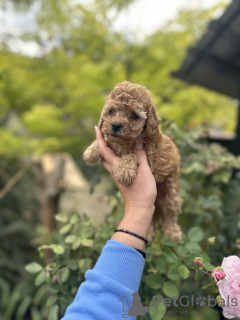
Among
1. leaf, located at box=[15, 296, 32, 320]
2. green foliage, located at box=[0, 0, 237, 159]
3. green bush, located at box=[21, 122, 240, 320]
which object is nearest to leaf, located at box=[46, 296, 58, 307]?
green bush, located at box=[21, 122, 240, 320]

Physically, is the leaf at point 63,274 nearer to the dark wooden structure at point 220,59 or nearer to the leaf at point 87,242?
the leaf at point 87,242

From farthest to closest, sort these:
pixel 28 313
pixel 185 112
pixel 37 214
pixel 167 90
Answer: pixel 167 90 → pixel 185 112 → pixel 37 214 → pixel 28 313

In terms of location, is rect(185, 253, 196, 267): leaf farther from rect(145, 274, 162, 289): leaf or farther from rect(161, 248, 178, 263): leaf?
rect(145, 274, 162, 289): leaf

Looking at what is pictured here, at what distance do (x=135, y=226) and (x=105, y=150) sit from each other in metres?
0.39

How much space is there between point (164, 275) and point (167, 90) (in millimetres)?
6378

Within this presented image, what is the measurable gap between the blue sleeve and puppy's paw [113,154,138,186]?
10.0 inches

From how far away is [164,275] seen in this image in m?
1.42

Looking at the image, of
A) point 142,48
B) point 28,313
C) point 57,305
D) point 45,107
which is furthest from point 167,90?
point 57,305

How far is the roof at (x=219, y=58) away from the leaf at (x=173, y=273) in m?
3.20

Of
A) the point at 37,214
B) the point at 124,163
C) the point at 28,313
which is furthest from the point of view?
the point at 37,214

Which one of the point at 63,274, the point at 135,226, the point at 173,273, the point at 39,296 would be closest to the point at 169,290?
the point at 173,273

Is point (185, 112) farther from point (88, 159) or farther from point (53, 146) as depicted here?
point (88, 159)

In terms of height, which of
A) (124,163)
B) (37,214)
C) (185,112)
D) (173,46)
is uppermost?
(173,46)

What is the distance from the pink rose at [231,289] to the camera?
97 cm
